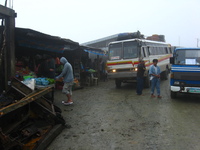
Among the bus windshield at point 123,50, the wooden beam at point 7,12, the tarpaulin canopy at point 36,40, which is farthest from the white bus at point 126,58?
the wooden beam at point 7,12

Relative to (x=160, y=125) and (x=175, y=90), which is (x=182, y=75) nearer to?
(x=175, y=90)

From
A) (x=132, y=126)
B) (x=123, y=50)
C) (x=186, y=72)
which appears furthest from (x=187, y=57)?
(x=132, y=126)

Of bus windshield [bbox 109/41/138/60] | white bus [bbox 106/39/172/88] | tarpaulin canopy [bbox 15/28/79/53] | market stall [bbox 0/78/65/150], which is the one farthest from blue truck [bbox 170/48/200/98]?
tarpaulin canopy [bbox 15/28/79/53]

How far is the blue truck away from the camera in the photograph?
279 inches

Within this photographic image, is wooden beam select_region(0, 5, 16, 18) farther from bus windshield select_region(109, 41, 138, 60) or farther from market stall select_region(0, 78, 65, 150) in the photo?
bus windshield select_region(109, 41, 138, 60)

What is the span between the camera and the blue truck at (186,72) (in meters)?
7.09

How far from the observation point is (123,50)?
10688mm

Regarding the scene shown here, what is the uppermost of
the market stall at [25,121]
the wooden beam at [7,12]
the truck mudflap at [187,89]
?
the wooden beam at [7,12]

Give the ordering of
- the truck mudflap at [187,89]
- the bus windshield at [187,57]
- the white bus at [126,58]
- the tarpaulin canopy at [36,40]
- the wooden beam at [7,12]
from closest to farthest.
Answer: the wooden beam at [7,12] < the truck mudflap at [187,89] < the tarpaulin canopy at [36,40] < the bus windshield at [187,57] < the white bus at [126,58]

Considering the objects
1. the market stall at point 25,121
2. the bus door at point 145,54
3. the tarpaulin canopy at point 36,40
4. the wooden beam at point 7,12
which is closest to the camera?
the market stall at point 25,121

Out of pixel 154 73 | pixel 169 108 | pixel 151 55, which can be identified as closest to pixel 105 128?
pixel 169 108

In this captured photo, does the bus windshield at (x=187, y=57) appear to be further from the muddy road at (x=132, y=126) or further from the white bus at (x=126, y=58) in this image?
the white bus at (x=126, y=58)

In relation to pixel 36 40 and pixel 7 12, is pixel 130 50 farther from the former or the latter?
pixel 7 12

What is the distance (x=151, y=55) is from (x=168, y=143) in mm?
8593
